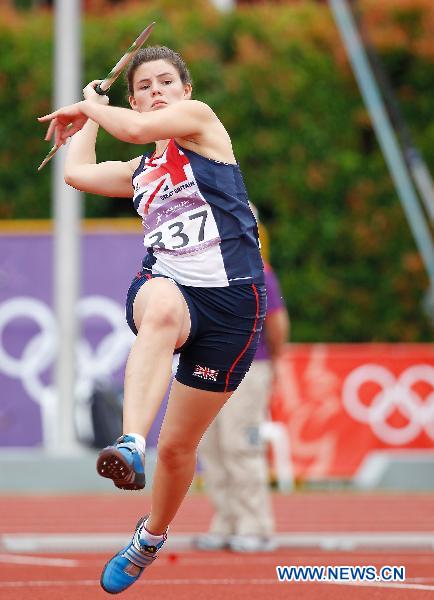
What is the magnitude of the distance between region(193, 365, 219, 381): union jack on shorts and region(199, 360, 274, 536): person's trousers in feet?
11.9

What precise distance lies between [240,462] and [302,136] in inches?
392

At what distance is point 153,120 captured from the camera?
5.86 m

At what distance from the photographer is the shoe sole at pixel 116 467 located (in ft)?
17.5

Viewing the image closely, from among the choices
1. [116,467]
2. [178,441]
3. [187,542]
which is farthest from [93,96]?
[187,542]

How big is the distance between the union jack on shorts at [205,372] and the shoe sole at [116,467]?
0.72 meters

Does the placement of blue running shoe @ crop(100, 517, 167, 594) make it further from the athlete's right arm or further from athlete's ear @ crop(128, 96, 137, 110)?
A: athlete's ear @ crop(128, 96, 137, 110)

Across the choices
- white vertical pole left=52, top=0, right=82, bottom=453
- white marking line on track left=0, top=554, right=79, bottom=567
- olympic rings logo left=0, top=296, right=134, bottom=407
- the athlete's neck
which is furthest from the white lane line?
olympic rings logo left=0, top=296, right=134, bottom=407

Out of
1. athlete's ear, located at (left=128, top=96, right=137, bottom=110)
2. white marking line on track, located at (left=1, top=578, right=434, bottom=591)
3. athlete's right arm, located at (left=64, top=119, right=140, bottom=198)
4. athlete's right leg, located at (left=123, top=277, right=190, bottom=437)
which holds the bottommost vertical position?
white marking line on track, located at (left=1, top=578, right=434, bottom=591)

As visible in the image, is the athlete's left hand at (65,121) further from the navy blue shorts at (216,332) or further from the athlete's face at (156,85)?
the navy blue shorts at (216,332)

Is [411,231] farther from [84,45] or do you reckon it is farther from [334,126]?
[84,45]

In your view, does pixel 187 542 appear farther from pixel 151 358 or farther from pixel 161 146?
pixel 151 358

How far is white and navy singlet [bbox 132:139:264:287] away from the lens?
599cm

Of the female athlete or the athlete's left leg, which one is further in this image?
the athlete's left leg

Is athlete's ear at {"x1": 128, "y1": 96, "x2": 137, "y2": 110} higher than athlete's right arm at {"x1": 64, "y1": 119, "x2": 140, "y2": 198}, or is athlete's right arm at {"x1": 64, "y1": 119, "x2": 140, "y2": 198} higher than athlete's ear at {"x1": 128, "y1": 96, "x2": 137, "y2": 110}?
athlete's ear at {"x1": 128, "y1": 96, "x2": 137, "y2": 110}
